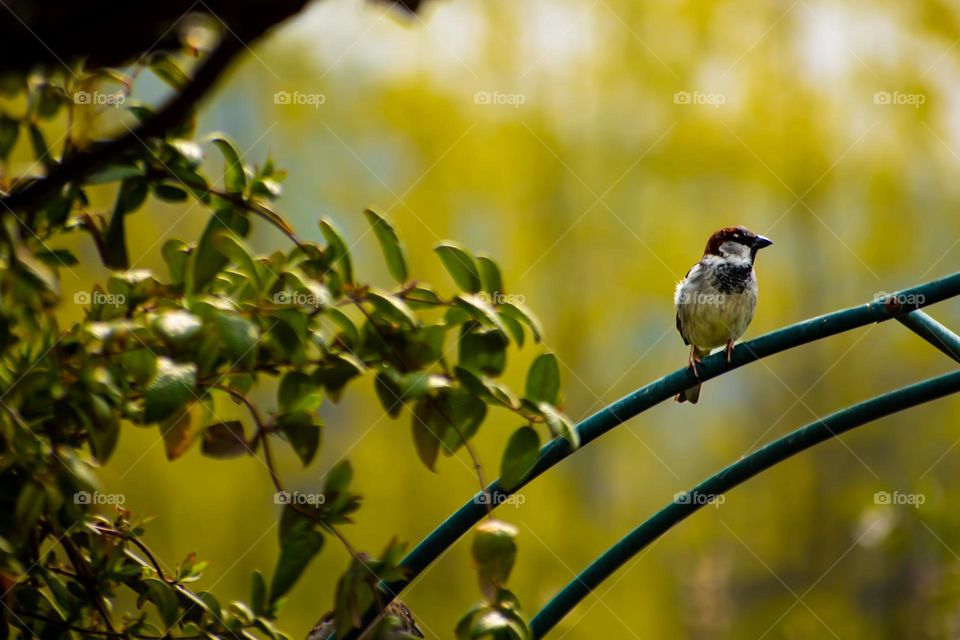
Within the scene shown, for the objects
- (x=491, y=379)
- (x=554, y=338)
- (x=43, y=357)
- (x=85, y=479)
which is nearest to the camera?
(x=85, y=479)

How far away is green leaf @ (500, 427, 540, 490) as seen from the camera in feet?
3.27

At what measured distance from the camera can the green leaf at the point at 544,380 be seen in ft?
3.42

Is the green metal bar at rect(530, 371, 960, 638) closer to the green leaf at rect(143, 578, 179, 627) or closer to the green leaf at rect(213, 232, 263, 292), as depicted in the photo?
the green leaf at rect(143, 578, 179, 627)

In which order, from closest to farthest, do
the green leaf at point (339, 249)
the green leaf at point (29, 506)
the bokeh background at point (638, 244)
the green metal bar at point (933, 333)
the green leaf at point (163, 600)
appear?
1. the green leaf at point (29, 506)
2. the green leaf at point (339, 249)
3. the green leaf at point (163, 600)
4. the green metal bar at point (933, 333)
5. the bokeh background at point (638, 244)

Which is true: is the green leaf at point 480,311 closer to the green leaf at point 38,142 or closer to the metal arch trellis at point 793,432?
the metal arch trellis at point 793,432

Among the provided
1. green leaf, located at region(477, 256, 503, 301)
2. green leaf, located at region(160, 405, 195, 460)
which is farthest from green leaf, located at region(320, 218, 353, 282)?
green leaf, located at region(160, 405, 195, 460)

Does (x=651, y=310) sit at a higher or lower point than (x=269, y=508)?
higher

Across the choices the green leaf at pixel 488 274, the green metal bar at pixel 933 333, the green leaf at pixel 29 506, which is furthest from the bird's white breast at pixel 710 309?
the green leaf at pixel 29 506

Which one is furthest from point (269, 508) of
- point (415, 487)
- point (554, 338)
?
point (554, 338)

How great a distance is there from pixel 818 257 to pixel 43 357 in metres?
8.52

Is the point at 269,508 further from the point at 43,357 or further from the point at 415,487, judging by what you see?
the point at 43,357

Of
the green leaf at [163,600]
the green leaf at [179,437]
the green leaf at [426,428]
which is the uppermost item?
the green leaf at [426,428]

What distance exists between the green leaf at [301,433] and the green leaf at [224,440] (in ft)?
0.34

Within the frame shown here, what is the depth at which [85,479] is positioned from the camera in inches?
33.1
